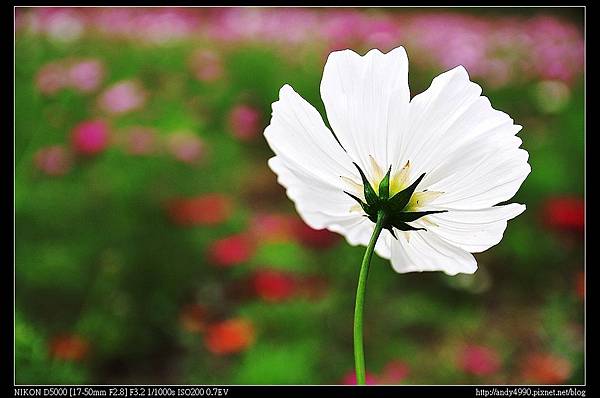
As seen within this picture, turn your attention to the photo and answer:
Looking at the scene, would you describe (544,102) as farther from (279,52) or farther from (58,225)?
(58,225)

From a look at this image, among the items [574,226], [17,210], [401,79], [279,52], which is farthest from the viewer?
[279,52]

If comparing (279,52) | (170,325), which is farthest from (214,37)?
(170,325)

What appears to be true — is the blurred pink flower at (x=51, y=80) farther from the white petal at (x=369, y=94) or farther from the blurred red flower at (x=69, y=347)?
the white petal at (x=369, y=94)

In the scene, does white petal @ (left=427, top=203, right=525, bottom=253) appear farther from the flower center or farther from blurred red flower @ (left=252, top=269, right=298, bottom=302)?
blurred red flower @ (left=252, top=269, right=298, bottom=302)

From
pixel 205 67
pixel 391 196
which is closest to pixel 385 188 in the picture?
pixel 391 196

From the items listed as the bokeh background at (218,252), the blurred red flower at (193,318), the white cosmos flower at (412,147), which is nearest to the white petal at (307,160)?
the white cosmos flower at (412,147)

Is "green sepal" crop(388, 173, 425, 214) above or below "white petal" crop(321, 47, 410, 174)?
below

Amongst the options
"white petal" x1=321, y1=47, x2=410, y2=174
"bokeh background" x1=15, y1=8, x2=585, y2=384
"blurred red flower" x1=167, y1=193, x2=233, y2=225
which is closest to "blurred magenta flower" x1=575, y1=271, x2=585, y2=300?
"bokeh background" x1=15, y1=8, x2=585, y2=384
